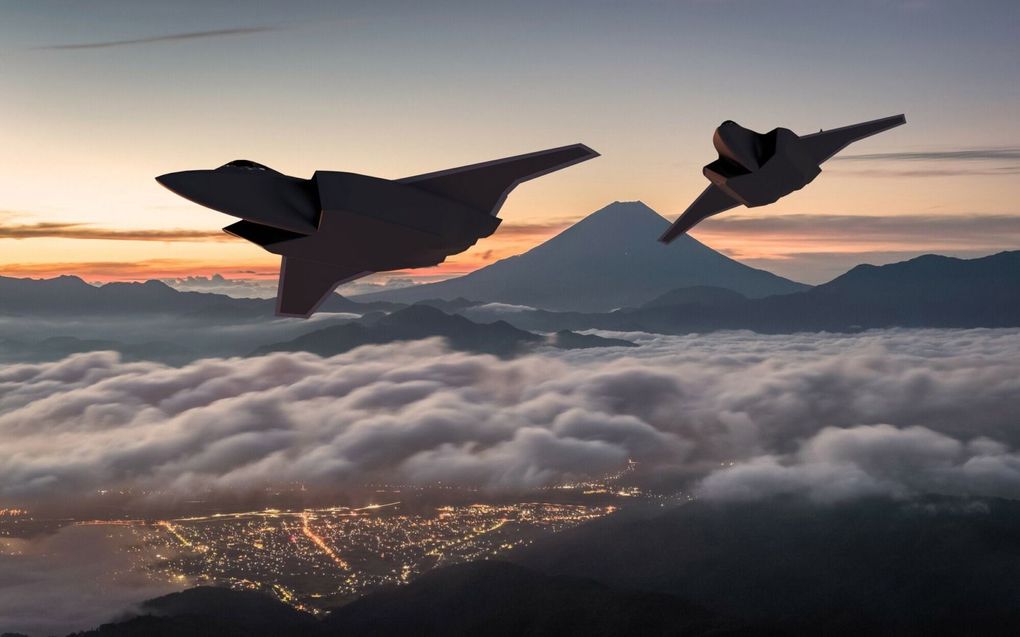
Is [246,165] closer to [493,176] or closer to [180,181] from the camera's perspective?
[180,181]

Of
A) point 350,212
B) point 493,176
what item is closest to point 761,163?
point 493,176

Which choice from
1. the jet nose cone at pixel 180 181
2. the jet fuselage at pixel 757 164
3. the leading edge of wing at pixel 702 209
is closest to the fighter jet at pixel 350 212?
the jet nose cone at pixel 180 181

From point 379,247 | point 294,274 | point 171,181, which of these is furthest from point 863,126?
point 171,181

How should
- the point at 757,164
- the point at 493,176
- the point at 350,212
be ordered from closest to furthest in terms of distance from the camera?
the point at 350,212 < the point at 493,176 < the point at 757,164

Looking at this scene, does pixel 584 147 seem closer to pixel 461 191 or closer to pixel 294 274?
pixel 461 191

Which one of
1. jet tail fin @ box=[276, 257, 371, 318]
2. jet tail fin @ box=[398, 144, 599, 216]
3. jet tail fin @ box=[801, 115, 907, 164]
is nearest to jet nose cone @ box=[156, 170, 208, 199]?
jet tail fin @ box=[276, 257, 371, 318]

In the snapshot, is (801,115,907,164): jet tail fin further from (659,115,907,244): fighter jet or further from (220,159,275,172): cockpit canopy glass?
(220,159,275,172): cockpit canopy glass
